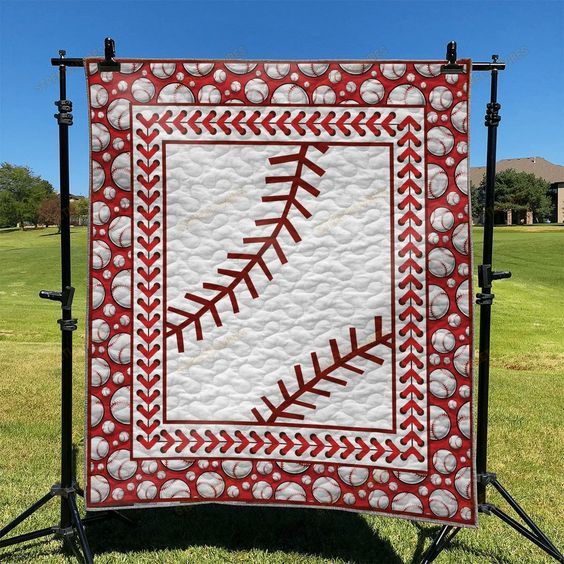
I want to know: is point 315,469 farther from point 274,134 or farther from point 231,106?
point 231,106

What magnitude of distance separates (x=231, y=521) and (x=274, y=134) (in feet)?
6.74

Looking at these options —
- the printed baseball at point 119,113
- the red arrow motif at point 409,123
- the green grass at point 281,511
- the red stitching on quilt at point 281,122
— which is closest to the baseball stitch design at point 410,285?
the red arrow motif at point 409,123

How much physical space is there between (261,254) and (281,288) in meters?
0.17

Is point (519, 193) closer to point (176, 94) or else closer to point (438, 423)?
point (438, 423)

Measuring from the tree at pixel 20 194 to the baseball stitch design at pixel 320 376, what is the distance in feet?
133

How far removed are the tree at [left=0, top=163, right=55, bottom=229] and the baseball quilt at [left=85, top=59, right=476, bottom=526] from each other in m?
40.2

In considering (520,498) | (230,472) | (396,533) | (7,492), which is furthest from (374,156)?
(7,492)

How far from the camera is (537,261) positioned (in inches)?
773

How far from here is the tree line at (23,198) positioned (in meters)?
37.2

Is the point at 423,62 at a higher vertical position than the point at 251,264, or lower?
higher

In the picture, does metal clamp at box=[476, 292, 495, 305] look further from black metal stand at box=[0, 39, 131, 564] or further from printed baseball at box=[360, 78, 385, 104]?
black metal stand at box=[0, 39, 131, 564]

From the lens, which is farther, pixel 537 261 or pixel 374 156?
pixel 537 261

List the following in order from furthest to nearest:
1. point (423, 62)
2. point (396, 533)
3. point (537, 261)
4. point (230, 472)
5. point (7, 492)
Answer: point (537, 261) → point (7, 492) → point (396, 533) → point (230, 472) → point (423, 62)

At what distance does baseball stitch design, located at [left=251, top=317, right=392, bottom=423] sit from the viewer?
6.85ft
